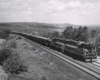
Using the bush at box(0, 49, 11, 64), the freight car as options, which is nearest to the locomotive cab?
the freight car

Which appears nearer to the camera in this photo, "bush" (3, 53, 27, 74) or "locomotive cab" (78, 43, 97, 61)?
"bush" (3, 53, 27, 74)

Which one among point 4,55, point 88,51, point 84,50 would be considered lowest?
point 4,55

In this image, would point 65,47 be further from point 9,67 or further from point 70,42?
point 9,67

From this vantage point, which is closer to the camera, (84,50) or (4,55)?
(4,55)

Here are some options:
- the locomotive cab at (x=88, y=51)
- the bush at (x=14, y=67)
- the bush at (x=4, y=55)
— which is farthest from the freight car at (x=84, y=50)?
the bush at (x=4, y=55)

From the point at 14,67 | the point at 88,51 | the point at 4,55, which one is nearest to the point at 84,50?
the point at 88,51

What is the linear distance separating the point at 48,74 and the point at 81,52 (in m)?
7.48

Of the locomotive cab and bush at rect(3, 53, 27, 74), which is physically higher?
the locomotive cab

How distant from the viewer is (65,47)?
24.1m

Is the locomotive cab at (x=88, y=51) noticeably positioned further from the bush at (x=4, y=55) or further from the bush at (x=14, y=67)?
the bush at (x=4, y=55)

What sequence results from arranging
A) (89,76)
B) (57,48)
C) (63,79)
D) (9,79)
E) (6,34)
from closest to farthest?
(9,79), (63,79), (89,76), (57,48), (6,34)

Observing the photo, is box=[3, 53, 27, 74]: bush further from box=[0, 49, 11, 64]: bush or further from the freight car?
the freight car

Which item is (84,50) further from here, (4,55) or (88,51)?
(4,55)

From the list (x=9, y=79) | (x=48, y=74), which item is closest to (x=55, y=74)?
(x=48, y=74)
